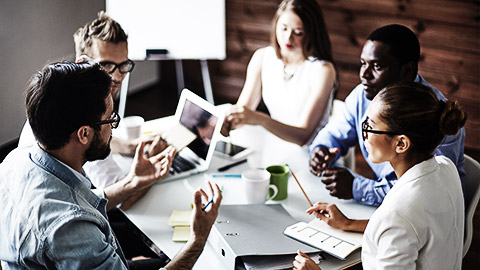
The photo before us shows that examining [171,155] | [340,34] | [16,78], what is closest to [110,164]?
[171,155]

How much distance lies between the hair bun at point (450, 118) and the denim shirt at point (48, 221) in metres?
0.95

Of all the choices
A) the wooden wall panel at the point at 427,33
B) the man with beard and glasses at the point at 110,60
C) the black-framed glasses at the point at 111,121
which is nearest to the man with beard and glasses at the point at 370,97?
the man with beard and glasses at the point at 110,60

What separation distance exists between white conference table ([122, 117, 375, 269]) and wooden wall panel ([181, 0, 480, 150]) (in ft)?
6.57

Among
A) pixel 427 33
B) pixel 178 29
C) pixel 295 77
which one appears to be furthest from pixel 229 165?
pixel 427 33

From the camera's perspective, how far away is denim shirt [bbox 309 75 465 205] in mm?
1822

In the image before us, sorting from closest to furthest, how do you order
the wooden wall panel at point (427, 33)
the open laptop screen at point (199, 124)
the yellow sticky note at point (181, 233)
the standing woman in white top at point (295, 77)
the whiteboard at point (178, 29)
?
1. the yellow sticky note at point (181, 233)
2. the open laptop screen at point (199, 124)
3. the standing woman in white top at point (295, 77)
4. the whiteboard at point (178, 29)
5. the wooden wall panel at point (427, 33)

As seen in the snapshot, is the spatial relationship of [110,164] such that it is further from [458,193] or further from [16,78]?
[16,78]

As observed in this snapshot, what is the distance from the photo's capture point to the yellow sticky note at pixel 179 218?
1685 mm

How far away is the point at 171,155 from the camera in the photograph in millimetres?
1852

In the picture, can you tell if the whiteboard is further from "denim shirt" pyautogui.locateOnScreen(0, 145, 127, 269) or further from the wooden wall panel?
"denim shirt" pyautogui.locateOnScreen(0, 145, 127, 269)

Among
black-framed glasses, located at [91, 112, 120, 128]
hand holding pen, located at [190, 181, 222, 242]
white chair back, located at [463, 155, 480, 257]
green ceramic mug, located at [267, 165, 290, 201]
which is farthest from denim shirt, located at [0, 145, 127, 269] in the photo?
white chair back, located at [463, 155, 480, 257]

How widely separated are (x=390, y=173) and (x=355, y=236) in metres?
0.35

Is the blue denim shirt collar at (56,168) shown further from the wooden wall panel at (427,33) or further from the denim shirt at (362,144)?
the wooden wall panel at (427,33)

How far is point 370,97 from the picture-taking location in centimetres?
204
